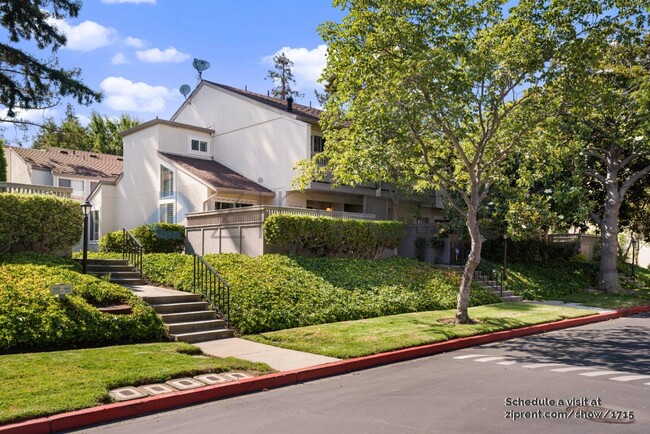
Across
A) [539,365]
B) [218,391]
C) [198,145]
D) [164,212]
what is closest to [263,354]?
[218,391]

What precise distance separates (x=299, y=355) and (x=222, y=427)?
393 cm

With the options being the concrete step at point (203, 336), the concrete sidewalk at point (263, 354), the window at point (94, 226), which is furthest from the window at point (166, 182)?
the concrete sidewalk at point (263, 354)

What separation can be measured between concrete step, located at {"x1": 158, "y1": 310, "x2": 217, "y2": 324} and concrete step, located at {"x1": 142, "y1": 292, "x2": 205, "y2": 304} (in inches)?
25.7

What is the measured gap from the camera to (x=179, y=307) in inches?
497

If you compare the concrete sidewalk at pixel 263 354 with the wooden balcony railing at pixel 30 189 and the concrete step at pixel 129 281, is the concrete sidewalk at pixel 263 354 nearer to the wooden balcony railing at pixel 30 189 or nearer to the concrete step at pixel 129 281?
the concrete step at pixel 129 281

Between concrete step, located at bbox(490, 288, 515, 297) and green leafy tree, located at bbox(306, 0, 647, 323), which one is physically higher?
green leafy tree, located at bbox(306, 0, 647, 323)

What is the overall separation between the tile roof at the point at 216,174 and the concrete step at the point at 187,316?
1143cm

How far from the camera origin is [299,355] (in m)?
10.2

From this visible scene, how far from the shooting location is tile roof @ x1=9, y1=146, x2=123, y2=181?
1403 inches

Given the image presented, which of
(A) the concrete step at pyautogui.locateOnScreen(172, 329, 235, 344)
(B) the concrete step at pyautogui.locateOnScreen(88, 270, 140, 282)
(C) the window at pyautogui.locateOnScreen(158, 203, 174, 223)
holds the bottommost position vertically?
(A) the concrete step at pyautogui.locateOnScreen(172, 329, 235, 344)

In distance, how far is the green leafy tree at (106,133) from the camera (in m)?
49.6

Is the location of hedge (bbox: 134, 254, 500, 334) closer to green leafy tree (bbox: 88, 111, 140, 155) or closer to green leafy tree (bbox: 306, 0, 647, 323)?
green leafy tree (bbox: 306, 0, 647, 323)

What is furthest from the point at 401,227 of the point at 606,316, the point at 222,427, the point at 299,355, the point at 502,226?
the point at 222,427

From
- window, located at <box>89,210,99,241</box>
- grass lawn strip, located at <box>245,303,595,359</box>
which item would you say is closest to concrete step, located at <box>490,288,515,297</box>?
grass lawn strip, located at <box>245,303,595,359</box>
